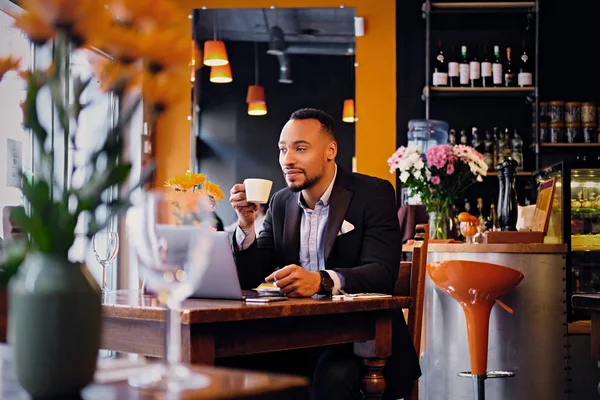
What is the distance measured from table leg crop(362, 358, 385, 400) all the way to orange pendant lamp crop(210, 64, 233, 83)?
5.05 m

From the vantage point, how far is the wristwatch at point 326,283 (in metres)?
→ 2.45

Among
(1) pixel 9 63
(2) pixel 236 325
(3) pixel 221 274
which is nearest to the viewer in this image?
(1) pixel 9 63

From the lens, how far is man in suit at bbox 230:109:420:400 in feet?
8.63

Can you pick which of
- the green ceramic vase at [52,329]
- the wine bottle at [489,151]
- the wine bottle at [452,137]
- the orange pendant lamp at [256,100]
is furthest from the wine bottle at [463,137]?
the green ceramic vase at [52,329]

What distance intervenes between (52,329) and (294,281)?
1.49 metres

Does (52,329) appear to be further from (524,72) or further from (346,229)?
(524,72)

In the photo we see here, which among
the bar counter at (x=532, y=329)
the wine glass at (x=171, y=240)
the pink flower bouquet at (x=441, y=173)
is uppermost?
the pink flower bouquet at (x=441, y=173)

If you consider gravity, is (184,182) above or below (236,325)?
above

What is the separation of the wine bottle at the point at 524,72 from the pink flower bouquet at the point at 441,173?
2023 mm

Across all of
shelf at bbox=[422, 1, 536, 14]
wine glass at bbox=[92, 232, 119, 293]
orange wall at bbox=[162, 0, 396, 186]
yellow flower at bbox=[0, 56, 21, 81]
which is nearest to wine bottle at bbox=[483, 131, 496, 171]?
orange wall at bbox=[162, 0, 396, 186]

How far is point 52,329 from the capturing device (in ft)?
2.73

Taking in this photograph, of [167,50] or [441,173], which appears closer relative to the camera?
[167,50]

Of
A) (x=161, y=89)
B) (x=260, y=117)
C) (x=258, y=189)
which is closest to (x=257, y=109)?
(x=260, y=117)

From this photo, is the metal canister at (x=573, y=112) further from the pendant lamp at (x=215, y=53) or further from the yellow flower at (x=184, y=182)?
the yellow flower at (x=184, y=182)
